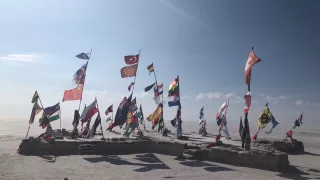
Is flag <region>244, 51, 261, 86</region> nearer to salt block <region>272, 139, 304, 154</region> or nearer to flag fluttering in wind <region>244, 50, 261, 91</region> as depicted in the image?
flag fluttering in wind <region>244, 50, 261, 91</region>

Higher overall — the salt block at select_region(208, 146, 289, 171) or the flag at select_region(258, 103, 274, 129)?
the flag at select_region(258, 103, 274, 129)

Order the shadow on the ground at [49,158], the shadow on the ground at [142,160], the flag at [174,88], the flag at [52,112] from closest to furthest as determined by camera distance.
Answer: the shadow on the ground at [142,160]
the shadow on the ground at [49,158]
the flag at [52,112]
the flag at [174,88]

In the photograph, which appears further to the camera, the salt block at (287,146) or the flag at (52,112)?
the salt block at (287,146)

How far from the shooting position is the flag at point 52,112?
23487 millimetres

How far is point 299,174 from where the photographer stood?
15.5m

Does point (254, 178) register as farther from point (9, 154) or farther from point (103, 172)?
point (9, 154)

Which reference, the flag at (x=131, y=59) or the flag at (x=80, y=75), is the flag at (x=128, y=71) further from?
the flag at (x=80, y=75)

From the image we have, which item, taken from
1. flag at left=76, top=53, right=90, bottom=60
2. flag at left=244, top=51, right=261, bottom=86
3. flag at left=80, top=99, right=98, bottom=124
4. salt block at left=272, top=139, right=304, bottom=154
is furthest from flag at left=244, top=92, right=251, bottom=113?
→ flag at left=76, top=53, right=90, bottom=60

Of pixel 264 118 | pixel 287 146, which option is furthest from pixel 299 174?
pixel 287 146

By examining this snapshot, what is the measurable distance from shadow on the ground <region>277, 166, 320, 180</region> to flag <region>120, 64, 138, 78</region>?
13.8m

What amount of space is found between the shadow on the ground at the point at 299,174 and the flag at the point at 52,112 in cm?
1680

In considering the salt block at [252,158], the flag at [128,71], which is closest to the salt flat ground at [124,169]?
the salt block at [252,158]

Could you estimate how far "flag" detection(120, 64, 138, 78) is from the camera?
24.9m

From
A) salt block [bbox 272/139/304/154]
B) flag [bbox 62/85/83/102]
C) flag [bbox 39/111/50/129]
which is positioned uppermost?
flag [bbox 62/85/83/102]
